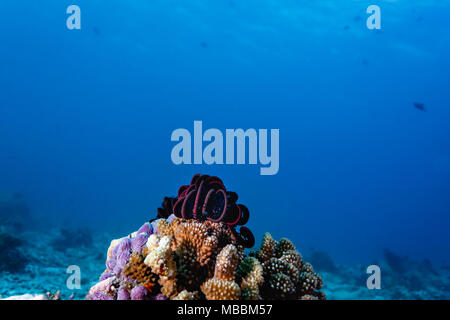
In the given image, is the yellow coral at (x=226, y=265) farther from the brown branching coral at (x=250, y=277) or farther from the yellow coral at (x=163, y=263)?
the yellow coral at (x=163, y=263)

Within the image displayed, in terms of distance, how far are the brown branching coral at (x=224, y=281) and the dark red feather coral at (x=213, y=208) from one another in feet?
2.12

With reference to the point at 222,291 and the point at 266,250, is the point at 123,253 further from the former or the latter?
the point at 266,250

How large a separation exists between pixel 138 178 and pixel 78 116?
51.7 meters

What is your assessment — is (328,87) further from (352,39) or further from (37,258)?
(37,258)

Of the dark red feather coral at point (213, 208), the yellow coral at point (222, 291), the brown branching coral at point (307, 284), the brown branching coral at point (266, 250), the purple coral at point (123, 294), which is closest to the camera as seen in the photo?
the yellow coral at point (222, 291)

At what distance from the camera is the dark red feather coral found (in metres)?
3.71

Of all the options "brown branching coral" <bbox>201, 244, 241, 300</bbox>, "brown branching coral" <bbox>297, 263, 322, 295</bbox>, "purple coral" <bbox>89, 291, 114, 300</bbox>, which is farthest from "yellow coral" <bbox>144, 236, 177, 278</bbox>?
"brown branching coral" <bbox>297, 263, 322, 295</bbox>

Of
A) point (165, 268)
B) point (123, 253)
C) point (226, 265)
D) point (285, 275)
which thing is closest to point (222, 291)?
point (226, 265)

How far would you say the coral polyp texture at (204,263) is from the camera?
9.80ft

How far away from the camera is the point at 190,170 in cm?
13288

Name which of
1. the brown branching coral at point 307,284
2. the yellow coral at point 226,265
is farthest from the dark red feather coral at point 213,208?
the brown branching coral at point 307,284

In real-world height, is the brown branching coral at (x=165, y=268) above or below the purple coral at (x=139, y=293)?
above

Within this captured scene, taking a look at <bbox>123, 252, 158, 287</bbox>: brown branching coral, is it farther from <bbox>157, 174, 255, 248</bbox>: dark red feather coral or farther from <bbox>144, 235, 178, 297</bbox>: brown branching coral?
<bbox>157, 174, 255, 248</bbox>: dark red feather coral

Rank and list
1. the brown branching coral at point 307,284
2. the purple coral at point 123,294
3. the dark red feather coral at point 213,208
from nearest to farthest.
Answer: the purple coral at point 123,294 → the brown branching coral at point 307,284 → the dark red feather coral at point 213,208
